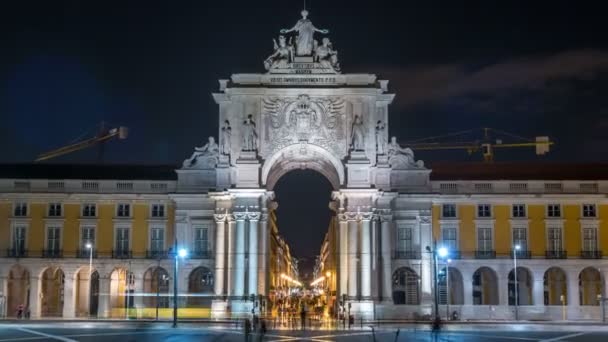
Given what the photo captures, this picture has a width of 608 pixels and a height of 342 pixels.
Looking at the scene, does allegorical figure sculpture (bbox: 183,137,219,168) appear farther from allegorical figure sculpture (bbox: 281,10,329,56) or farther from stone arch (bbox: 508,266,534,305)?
stone arch (bbox: 508,266,534,305)

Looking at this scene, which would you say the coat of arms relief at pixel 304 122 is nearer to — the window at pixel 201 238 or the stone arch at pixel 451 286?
the window at pixel 201 238

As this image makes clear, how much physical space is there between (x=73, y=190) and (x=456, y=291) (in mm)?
37592

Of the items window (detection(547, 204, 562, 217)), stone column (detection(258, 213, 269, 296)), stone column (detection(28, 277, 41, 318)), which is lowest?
stone column (detection(28, 277, 41, 318))

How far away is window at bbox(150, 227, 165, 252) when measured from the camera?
285ft

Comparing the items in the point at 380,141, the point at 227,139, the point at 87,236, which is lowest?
the point at 87,236

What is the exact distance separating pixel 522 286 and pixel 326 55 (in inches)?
1137

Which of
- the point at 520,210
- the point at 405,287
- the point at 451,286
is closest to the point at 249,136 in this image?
the point at 405,287


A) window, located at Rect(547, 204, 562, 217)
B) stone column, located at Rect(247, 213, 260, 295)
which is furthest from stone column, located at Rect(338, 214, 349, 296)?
window, located at Rect(547, 204, 562, 217)

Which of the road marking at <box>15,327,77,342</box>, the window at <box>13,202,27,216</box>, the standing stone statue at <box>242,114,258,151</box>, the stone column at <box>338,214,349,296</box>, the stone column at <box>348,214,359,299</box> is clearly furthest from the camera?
the window at <box>13,202,27,216</box>

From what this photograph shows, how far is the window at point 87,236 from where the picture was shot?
86.7 meters

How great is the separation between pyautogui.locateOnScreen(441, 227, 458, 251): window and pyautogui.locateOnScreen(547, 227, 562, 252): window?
8.65 m

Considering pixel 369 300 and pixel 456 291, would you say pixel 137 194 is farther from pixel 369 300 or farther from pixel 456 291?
pixel 456 291

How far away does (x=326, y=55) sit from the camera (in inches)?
3393

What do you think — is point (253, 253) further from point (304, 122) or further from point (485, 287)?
point (485, 287)
